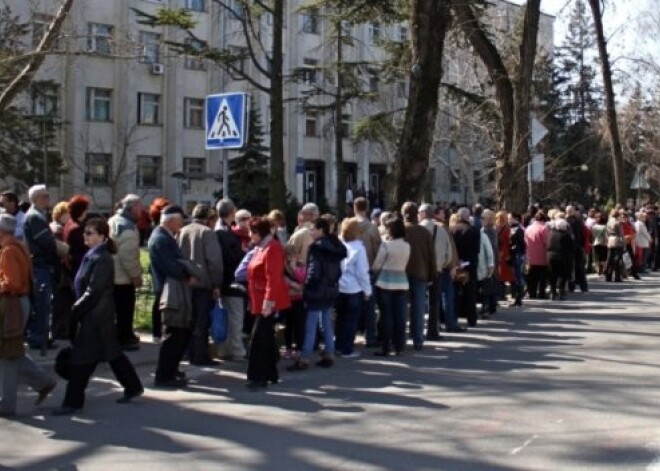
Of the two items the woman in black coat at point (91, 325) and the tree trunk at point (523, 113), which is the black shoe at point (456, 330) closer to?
the woman in black coat at point (91, 325)

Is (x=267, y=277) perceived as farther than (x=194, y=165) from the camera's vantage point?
No

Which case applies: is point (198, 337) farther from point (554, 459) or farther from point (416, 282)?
point (554, 459)

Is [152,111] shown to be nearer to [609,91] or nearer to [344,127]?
[344,127]

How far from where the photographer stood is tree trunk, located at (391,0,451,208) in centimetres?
1797

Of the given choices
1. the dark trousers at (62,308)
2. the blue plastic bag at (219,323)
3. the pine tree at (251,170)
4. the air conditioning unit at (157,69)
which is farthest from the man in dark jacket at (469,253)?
the air conditioning unit at (157,69)

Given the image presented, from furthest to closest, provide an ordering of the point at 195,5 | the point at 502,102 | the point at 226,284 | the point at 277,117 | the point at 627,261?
1. the point at 195,5
2. the point at 502,102
3. the point at 627,261
4. the point at 277,117
5. the point at 226,284

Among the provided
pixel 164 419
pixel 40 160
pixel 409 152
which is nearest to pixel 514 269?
pixel 409 152

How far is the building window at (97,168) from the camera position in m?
50.2

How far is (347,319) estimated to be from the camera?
12.5m

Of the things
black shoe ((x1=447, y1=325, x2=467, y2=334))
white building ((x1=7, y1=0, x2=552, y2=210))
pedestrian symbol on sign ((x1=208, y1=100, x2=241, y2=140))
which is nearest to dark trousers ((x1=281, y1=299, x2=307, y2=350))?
pedestrian symbol on sign ((x1=208, y1=100, x2=241, y2=140))

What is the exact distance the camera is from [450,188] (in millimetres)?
73688

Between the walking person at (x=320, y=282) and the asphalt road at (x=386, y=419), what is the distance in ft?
Answer: 1.24

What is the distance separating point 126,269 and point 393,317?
3.60 m

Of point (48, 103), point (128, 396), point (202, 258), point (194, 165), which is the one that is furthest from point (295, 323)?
point (194, 165)
